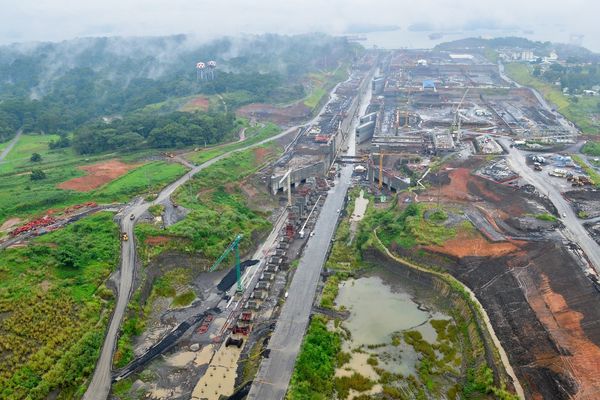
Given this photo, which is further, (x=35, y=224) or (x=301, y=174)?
(x=301, y=174)

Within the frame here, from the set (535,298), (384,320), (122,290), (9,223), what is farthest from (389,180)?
(9,223)

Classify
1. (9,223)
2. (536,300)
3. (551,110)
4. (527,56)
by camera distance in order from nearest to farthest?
1. (536,300)
2. (9,223)
3. (551,110)
4. (527,56)

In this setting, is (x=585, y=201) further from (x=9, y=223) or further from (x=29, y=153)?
(x=29, y=153)

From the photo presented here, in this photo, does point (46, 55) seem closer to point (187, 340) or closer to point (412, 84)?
point (412, 84)

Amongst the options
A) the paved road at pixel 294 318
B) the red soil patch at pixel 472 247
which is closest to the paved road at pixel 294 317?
the paved road at pixel 294 318

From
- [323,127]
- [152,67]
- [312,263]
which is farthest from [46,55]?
[312,263]

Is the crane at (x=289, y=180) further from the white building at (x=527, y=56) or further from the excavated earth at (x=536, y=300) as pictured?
the white building at (x=527, y=56)

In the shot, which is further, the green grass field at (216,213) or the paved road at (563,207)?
the green grass field at (216,213)
